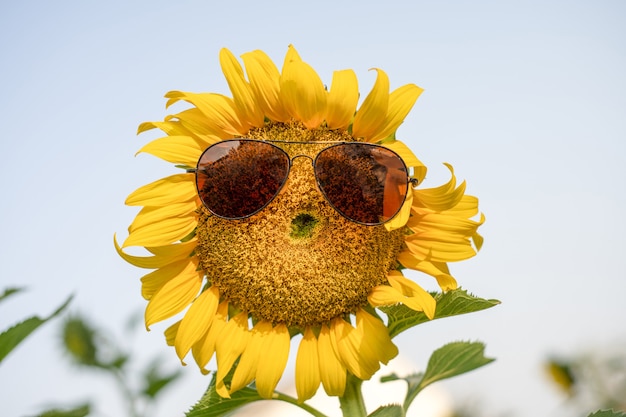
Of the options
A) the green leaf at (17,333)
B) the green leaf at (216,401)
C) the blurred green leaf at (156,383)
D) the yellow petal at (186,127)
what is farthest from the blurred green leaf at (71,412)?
the blurred green leaf at (156,383)

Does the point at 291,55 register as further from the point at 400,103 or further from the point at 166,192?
the point at 166,192

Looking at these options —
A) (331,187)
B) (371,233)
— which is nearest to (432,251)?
(371,233)

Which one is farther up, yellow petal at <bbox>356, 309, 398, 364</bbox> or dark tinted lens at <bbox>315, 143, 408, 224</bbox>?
dark tinted lens at <bbox>315, 143, 408, 224</bbox>

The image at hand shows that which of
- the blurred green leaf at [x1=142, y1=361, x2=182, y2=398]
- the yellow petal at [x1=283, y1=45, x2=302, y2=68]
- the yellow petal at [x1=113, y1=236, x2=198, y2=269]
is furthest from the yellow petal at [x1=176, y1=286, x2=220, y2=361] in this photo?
the blurred green leaf at [x1=142, y1=361, x2=182, y2=398]

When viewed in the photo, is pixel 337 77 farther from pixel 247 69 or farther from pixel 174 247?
pixel 174 247

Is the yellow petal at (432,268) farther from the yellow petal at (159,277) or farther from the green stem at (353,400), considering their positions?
the yellow petal at (159,277)

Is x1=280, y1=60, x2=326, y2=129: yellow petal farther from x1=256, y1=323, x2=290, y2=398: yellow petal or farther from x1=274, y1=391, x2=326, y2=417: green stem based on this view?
x1=274, y1=391, x2=326, y2=417: green stem
